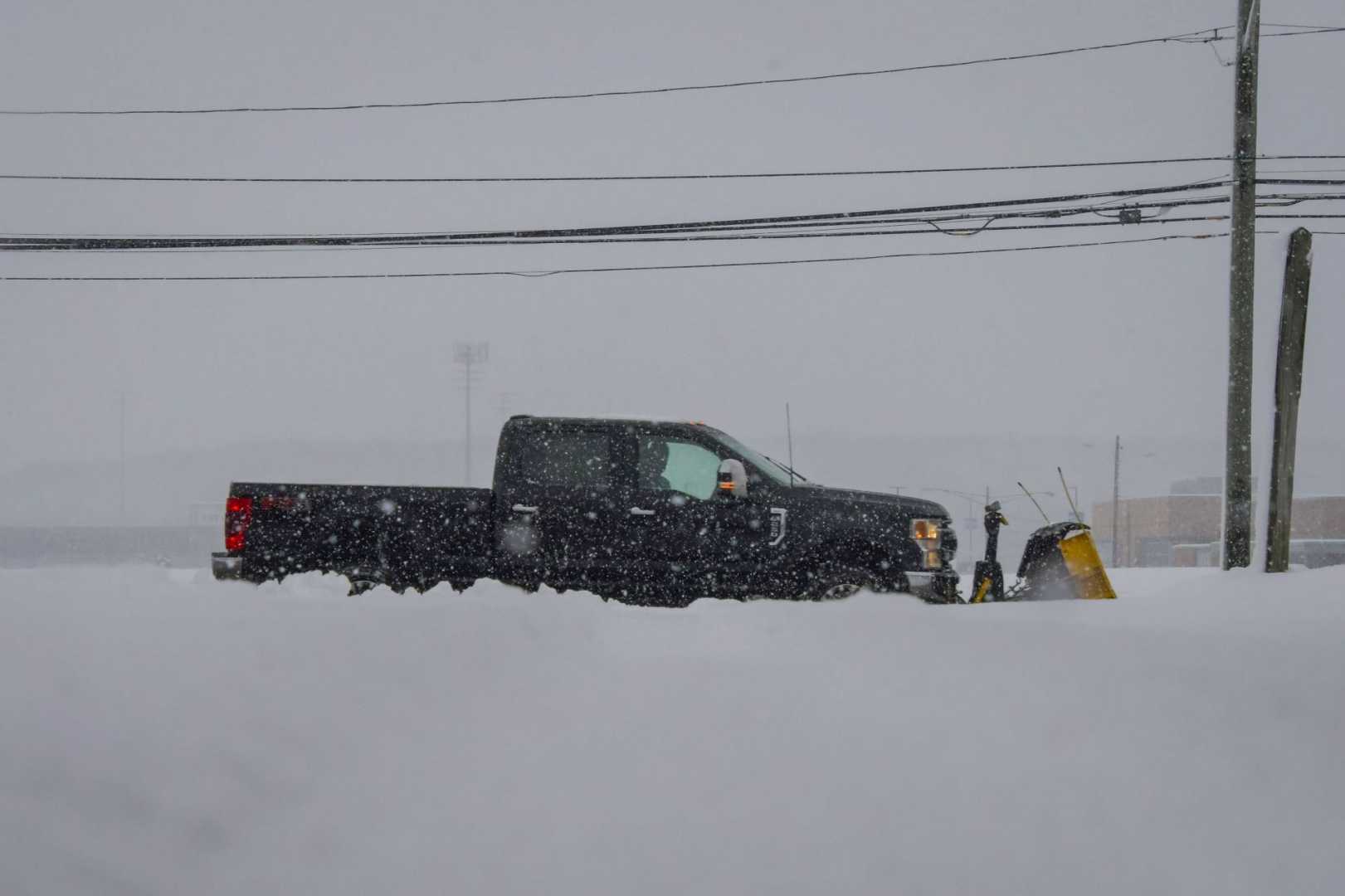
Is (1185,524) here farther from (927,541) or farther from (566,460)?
(566,460)

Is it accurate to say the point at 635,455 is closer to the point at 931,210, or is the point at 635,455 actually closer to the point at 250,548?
the point at 250,548

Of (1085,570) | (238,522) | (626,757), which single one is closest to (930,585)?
(1085,570)

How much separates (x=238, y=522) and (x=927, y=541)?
5.36m

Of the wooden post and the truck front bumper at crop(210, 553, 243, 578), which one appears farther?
the wooden post

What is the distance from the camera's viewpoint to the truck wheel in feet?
27.4

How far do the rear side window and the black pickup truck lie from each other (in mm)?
11

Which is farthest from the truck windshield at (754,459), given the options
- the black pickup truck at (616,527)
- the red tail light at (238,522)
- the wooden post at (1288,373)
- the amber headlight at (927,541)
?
the wooden post at (1288,373)

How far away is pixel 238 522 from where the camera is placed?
25.7 feet

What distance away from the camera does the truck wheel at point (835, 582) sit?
834cm

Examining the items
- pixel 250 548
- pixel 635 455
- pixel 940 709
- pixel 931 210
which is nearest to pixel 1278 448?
pixel 931 210

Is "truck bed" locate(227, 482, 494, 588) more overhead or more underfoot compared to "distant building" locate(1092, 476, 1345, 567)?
more overhead

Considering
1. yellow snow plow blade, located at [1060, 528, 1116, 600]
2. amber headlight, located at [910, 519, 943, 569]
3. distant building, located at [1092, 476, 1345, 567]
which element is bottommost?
distant building, located at [1092, 476, 1345, 567]

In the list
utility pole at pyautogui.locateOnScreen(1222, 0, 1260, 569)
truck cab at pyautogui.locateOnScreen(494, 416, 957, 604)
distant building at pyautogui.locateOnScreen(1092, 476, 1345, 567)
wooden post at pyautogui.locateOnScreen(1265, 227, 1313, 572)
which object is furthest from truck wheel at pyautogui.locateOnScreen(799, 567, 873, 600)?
distant building at pyautogui.locateOnScreen(1092, 476, 1345, 567)

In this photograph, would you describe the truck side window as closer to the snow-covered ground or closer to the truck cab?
the truck cab
